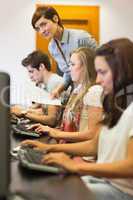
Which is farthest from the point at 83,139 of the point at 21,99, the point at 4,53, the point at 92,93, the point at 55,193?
the point at 4,53

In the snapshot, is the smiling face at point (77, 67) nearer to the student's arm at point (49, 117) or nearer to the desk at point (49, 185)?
the student's arm at point (49, 117)

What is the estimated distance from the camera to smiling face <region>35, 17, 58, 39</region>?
2.96m

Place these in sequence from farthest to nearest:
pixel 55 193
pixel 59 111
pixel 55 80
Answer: pixel 55 80 → pixel 59 111 → pixel 55 193

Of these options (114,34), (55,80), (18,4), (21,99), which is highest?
(18,4)

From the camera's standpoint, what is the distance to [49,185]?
1.11 meters

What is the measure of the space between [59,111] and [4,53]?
225 centimetres

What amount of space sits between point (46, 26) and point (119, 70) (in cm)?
177

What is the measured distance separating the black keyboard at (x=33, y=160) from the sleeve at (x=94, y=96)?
20.1 inches

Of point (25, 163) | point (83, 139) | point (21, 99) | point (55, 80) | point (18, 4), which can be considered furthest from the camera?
point (18, 4)

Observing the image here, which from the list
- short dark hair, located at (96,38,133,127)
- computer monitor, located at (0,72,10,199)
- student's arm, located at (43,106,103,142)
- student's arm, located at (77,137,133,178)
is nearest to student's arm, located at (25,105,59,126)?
student's arm, located at (43,106,103,142)

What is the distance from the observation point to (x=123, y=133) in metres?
1.26

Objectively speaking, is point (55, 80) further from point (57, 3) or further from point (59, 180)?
point (57, 3)

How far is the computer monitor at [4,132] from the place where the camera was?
0.84 metres

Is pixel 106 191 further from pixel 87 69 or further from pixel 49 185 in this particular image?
pixel 87 69
